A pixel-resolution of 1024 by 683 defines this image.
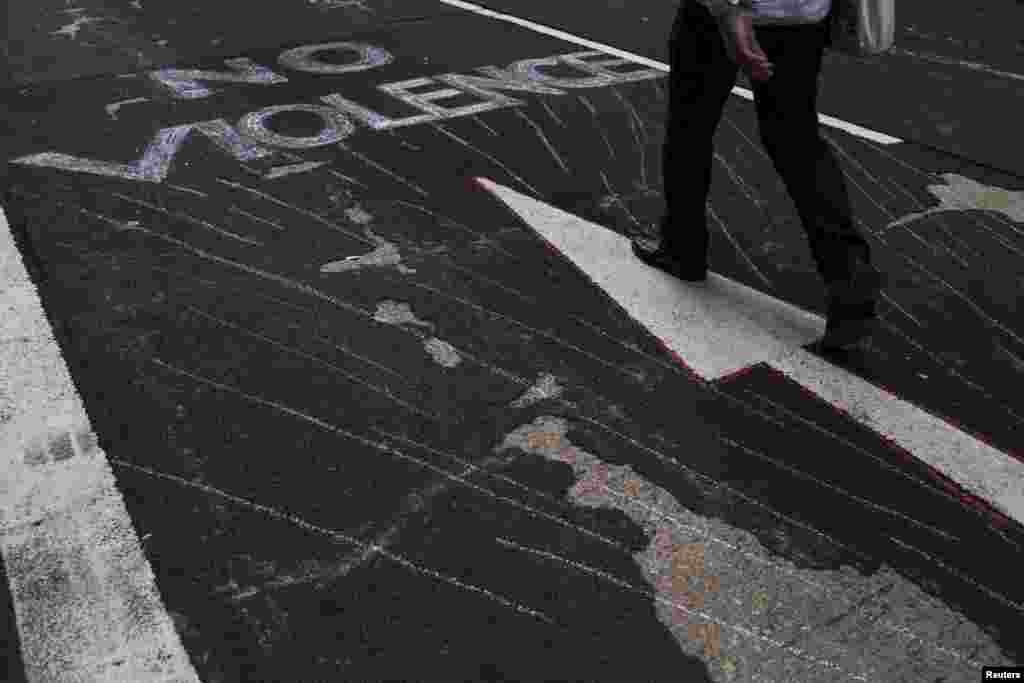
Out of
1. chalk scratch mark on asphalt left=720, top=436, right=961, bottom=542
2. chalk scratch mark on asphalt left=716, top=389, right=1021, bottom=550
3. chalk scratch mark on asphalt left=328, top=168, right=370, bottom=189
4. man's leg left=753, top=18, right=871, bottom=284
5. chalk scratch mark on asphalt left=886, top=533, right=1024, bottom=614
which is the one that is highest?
man's leg left=753, top=18, right=871, bottom=284

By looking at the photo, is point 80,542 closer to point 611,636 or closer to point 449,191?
point 611,636

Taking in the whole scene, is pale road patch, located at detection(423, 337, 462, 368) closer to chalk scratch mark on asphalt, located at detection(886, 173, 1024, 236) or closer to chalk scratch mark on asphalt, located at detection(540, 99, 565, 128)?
chalk scratch mark on asphalt, located at detection(886, 173, 1024, 236)

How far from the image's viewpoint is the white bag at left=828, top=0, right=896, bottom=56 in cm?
298

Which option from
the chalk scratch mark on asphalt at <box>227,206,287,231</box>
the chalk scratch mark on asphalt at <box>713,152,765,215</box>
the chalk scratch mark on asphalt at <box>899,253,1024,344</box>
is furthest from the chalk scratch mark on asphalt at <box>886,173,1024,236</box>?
the chalk scratch mark on asphalt at <box>227,206,287,231</box>

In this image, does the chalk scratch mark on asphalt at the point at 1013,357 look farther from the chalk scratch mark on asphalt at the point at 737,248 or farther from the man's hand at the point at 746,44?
the man's hand at the point at 746,44

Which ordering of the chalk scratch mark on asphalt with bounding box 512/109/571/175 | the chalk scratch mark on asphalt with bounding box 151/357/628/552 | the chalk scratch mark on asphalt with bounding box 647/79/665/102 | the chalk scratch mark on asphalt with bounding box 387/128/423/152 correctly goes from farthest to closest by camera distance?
the chalk scratch mark on asphalt with bounding box 647/79/665/102
the chalk scratch mark on asphalt with bounding box 387/128/423/152
the chalk scratch mark on asphalt with bounding box 512/109/571/175
the chalk scratch mark on asphalt with bounding box 151/357/628/552

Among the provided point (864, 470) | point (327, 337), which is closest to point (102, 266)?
point (327, 337)

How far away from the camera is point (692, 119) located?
11.3 feet

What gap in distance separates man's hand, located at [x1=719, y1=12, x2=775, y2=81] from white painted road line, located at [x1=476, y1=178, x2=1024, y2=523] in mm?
946

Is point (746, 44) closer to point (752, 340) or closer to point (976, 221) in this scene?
point (752, 340)

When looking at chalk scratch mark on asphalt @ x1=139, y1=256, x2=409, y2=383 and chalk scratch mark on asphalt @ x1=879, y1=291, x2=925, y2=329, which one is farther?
chalk scratch mark on asphalt @ x1=879, y1=291, x2=925, y2=329

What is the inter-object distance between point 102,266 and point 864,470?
292 centimetres

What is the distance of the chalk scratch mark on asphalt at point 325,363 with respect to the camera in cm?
295

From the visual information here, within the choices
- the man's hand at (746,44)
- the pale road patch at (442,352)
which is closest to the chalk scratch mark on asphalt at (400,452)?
the pale road patch at (442,352)
